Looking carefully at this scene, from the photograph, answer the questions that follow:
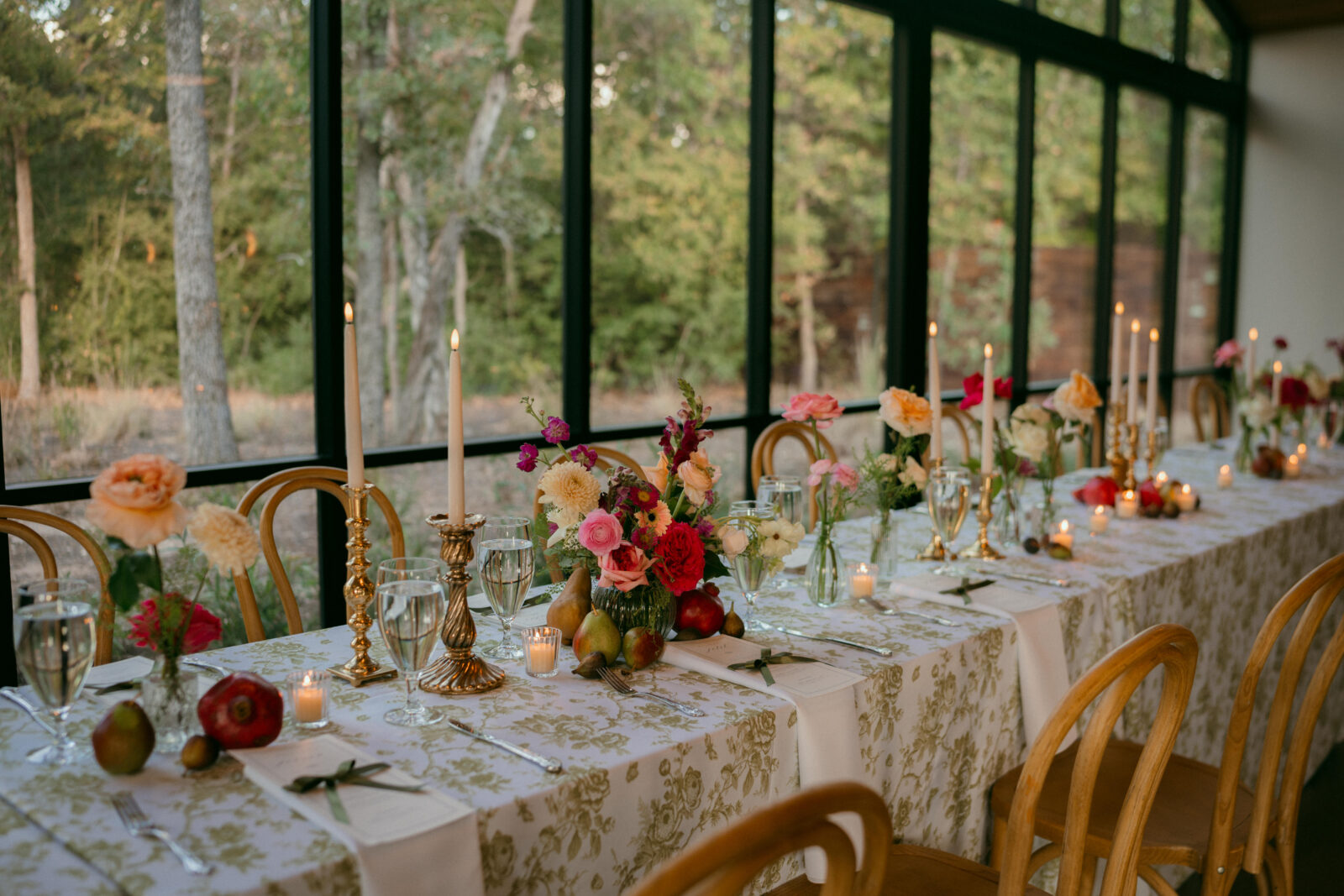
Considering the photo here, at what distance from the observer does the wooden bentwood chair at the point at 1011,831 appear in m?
0.79

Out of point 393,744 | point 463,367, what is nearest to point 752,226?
point 463,367

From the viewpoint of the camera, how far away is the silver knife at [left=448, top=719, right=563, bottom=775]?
124 cm

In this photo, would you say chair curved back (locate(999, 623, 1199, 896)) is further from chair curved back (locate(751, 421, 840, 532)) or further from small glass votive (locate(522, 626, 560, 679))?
chair curved back (locate(751, 421, 840, 532))

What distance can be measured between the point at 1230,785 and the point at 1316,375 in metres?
2.92

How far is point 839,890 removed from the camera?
2.96ft

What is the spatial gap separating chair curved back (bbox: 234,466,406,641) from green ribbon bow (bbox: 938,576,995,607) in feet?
3.34

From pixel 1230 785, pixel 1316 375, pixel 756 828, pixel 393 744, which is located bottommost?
pixel 1230 785

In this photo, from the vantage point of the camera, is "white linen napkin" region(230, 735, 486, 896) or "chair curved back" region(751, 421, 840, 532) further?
"chair curved back" region(751, 421, 840, 532)

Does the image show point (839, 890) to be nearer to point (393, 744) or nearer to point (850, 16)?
point (393, 744)

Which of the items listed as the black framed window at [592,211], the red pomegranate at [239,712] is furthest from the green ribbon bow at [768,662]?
the black framed window at [592,211]

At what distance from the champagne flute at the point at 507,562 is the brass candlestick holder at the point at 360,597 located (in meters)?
0.16

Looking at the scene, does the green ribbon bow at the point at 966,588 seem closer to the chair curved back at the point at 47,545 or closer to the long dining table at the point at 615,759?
the long dining table at the point at 615,759

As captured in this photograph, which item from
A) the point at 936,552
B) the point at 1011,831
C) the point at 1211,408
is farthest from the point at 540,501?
the point at 1211,408

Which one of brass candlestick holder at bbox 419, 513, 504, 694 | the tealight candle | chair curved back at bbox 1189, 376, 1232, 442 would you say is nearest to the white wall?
chair curved back at bbox 1189, 376, 1232, 442
